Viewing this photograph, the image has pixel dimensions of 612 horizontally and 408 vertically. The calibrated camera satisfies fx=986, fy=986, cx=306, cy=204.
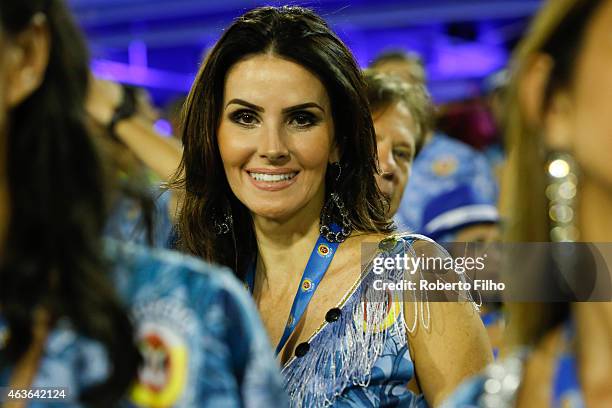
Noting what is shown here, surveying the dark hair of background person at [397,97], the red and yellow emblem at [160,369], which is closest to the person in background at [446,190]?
the dark hair of background person at [397,97]

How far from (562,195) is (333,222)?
0.96 metres

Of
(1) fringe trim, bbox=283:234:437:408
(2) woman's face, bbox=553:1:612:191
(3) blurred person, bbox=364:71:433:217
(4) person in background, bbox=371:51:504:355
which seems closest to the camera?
(2) woman's face, bbox=553:1:612:191

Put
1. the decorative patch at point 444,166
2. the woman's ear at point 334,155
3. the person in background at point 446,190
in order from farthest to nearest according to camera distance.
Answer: the decorative patch at point 444,166 → the person in background at point 446,190 → the woman's ear at point 334,155

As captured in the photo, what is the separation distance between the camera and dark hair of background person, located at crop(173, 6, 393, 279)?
186 centimetres

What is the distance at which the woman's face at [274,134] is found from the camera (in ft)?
5.97

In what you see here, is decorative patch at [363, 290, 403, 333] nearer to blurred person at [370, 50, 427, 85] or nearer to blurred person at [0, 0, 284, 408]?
blurred person at [0, 0, 284, 408]

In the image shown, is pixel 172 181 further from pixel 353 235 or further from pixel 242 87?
pixel 353 235

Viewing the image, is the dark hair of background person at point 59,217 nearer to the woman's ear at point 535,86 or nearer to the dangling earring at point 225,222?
the woman's ear at point 535,86

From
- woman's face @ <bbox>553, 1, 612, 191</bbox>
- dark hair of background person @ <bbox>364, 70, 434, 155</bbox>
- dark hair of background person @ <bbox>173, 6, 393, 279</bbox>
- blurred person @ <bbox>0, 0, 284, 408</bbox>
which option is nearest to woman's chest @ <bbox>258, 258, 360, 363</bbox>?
dark hair of background person @ <bbox>173, 6, 393, 279</bbox>

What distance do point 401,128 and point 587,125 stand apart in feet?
4.56

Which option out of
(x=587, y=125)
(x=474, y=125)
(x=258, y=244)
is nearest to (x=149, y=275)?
(x=587, y=125)

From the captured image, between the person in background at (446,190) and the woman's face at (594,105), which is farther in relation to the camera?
the person in background at (446,190)

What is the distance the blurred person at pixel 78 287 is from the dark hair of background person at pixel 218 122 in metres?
0.91

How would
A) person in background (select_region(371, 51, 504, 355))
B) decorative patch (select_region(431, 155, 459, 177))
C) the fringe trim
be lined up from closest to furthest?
the fringe trim, person in background (select_region(371, 51, 504, 355)), decorative patch (select_region(431, 155, 459, 177))
